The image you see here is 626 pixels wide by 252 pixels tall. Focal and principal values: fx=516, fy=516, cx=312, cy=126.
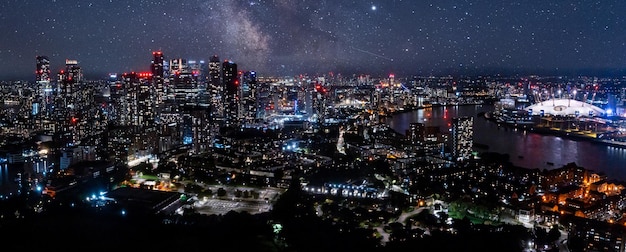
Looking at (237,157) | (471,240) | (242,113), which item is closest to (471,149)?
(237,157)

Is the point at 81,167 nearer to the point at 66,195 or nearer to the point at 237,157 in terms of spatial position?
the point at 66,195

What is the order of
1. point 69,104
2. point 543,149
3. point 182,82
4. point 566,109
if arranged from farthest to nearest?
point 182,82
point 566,109
point 69,104
point 543,149

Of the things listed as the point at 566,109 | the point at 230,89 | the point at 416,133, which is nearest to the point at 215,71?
the point at 230,89

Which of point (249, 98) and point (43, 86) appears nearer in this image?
point (249, 98)

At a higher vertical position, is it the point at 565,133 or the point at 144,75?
the point at 144,75

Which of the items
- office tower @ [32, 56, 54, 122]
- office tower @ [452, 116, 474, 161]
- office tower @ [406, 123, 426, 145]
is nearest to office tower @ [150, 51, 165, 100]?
office tower @ [32, 56, 54, 122]

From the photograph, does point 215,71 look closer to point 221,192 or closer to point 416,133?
point 416,133

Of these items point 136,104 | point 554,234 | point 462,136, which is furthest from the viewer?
point 136,104
